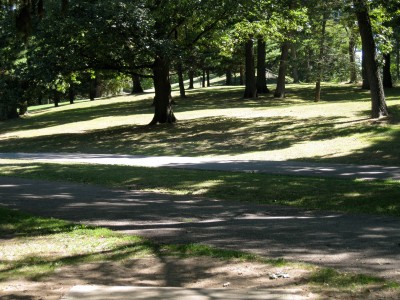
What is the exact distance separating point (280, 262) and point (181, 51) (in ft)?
67.2

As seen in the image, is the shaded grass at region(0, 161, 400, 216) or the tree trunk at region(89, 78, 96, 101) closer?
the shaded grass at region(0, 161, 400, 216)

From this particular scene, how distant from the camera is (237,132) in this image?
25828 millimetres

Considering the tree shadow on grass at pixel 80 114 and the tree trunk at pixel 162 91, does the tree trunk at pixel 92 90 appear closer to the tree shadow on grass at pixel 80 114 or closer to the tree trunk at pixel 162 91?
the tree shadow on grass at pixel 80 114

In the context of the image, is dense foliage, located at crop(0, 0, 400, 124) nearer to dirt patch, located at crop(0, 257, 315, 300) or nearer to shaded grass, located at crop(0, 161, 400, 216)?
shaded grass, located at crop(0, 161, 400, 216)

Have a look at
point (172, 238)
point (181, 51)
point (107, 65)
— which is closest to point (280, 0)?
point (181, 51)

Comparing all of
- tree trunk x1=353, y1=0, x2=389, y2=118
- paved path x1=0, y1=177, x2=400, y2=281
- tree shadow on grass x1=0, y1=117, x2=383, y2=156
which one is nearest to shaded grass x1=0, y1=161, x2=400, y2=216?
paved path x1=0, y1=177, x2=400, y2=281

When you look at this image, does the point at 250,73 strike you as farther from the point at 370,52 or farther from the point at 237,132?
the point at 370,52

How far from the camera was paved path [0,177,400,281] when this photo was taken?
6.41 metres

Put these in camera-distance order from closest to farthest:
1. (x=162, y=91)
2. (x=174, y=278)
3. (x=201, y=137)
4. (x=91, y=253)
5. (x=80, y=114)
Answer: (x=174, y=278), (x=91, y=253), (x=201, y=137), (x=162, y=91), (x=80, y=114)

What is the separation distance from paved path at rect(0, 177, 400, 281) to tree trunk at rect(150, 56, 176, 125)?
16701 millimetres

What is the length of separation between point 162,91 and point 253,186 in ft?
57.4

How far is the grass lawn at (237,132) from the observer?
66.5 ft

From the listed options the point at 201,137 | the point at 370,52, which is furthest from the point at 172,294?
the point at 201,137

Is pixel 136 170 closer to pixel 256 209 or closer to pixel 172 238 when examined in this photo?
pixel 256 209
